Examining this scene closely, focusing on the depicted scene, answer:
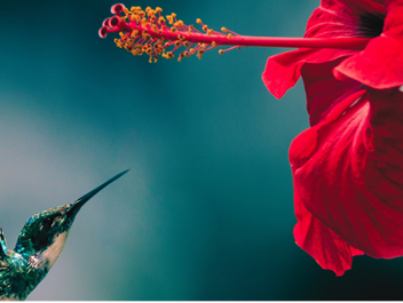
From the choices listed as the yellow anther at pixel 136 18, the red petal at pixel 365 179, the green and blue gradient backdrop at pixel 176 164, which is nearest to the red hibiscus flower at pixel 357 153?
the red petal at pixel 365 179

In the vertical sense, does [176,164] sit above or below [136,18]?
below

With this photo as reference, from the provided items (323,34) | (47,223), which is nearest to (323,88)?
(323,34)

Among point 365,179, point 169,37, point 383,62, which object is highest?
point 169,37

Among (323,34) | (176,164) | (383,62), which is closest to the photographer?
(383,62)

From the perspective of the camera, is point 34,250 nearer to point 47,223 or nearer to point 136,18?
point 47,223

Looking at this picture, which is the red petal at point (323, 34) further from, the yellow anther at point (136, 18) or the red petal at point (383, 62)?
the yellow anther at point (136, 18)

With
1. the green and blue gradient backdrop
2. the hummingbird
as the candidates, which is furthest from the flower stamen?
the green and blue gradient backdrop

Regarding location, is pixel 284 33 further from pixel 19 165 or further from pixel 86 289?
pixel 86 289
